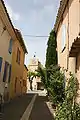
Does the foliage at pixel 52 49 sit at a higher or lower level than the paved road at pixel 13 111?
higher

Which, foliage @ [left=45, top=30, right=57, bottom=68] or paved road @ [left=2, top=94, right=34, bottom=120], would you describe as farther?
foliage @ [left=45, top=30, right=57, bottom=68]

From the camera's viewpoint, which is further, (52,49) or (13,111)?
(52,49)

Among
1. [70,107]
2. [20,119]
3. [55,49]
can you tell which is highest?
[55,49]

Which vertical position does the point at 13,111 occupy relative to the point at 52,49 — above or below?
below

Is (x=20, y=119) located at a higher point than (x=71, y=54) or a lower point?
lower

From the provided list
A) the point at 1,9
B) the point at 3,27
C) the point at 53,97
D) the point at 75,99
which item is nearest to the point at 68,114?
the point at 75,99

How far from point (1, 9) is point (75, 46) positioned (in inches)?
295

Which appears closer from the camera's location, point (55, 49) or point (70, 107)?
point (70, 107)

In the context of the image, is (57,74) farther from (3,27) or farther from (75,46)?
(75,46)

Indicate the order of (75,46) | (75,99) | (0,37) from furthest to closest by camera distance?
1. (0,37)
2. (75,99)
3. (75,46)

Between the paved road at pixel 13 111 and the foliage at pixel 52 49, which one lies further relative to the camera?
the foliage at pixel 52 49

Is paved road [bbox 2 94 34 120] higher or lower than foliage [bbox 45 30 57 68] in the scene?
lower

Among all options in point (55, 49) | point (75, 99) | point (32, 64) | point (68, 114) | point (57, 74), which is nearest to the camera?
point (68, 114)

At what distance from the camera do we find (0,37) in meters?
15.5
